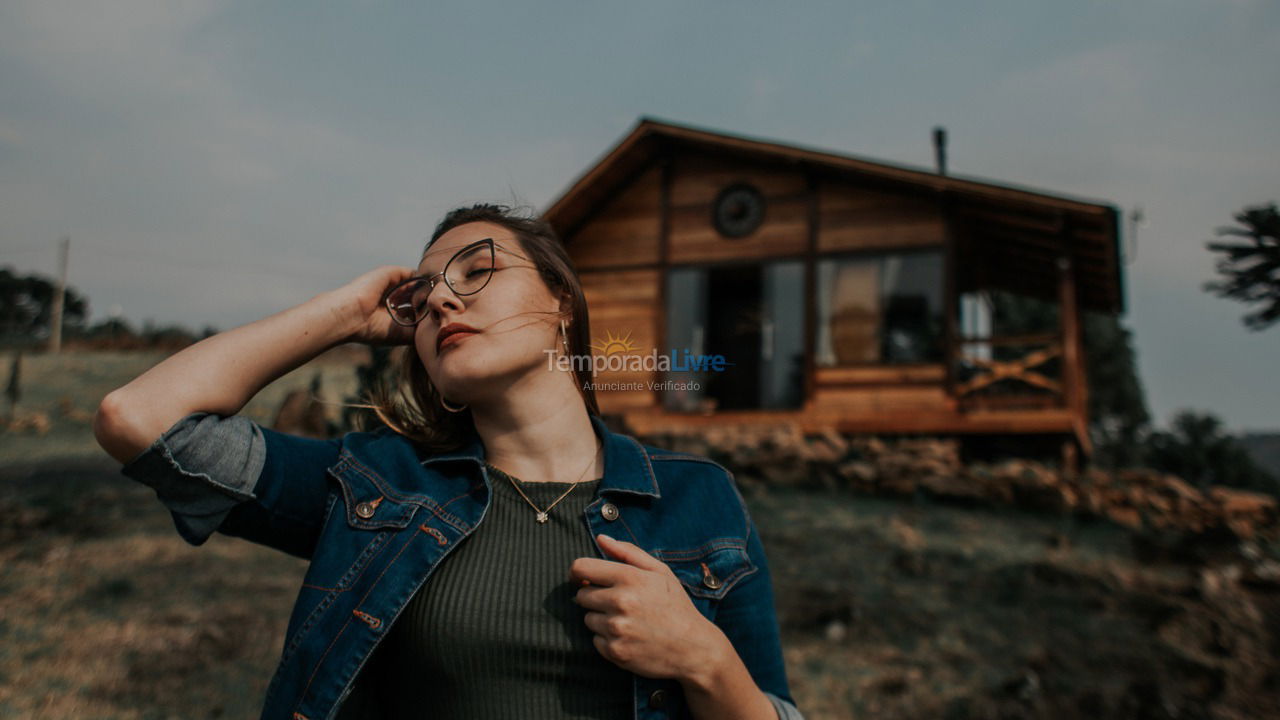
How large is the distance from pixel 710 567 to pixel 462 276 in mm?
996

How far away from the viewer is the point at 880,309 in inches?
513

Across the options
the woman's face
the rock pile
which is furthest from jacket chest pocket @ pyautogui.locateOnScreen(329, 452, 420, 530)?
the rock pile

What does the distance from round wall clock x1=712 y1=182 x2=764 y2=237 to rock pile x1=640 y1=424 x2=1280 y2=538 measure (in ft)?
12.0

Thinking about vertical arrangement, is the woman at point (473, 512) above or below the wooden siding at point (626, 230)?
below

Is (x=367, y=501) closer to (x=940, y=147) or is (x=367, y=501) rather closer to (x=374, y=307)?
(x=374, y=307)

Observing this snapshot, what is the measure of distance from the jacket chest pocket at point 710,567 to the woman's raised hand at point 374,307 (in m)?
0.99

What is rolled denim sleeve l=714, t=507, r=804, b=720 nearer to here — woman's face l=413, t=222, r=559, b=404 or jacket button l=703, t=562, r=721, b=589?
jacket button l=703, t=562, r=721, b=589

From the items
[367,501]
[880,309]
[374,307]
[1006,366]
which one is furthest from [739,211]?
[367,501]

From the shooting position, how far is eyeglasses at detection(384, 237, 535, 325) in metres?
2.24

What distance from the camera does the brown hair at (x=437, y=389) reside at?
2.37 meters

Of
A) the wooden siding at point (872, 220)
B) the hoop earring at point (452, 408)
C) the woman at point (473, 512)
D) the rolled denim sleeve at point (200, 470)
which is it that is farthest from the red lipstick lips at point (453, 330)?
the wooden siding at point (872, 220)

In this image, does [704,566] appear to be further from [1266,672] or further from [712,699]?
[1266,672]

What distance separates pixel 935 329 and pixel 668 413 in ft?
14.1

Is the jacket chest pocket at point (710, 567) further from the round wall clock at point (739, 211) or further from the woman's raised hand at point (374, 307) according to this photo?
the round wall clock at point (739, 211)
